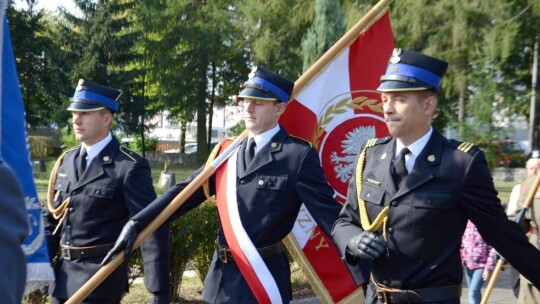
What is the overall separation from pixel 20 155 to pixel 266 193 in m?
1.75


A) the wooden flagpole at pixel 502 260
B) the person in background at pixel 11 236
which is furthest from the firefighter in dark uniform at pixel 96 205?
the person in background at pixel 11 236

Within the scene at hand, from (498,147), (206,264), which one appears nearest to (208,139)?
(498,147)

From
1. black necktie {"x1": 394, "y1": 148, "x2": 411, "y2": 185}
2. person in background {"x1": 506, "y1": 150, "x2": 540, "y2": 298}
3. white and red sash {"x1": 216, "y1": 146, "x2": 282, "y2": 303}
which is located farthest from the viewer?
person in background {"x1": 506, "y1": 150, "x2": 540, "y2": 298}

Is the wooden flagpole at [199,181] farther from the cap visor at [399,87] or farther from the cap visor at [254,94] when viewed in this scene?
the cap visor at [399,87]

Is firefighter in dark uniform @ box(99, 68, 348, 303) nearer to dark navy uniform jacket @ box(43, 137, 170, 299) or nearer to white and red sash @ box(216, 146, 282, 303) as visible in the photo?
white and red sash @ box(216, 146, 282, 303)

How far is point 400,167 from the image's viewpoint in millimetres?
4020

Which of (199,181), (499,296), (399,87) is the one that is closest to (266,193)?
(199,181)

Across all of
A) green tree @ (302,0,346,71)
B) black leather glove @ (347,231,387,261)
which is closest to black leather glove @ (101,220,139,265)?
black leather glove @ (347,231,387,261)

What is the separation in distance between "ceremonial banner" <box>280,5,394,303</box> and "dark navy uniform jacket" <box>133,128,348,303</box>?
41.0 inches

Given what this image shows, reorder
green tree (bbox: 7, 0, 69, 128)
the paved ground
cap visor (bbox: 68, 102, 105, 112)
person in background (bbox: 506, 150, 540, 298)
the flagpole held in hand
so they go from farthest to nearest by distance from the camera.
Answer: green tree (bbox: 7, 0, 69, 128)
the paved ground
person in background (bbox: 506, 150, 540, 298)
cap visor (bbox: 68, 102, 105, 112)
the flagpole held in hand

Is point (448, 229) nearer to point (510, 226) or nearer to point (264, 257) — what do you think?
point (510, 226)

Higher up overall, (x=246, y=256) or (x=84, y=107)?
(x=84, y=107)

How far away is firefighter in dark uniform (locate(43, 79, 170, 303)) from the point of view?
5082mm

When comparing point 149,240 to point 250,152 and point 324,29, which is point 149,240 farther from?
point 324,29
